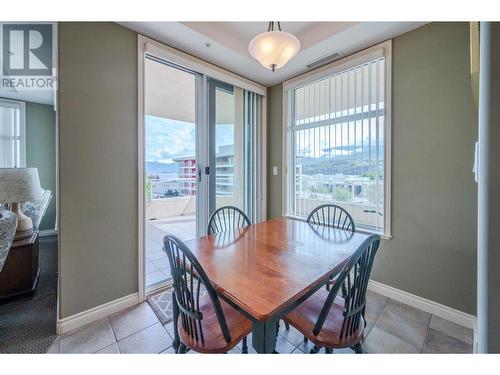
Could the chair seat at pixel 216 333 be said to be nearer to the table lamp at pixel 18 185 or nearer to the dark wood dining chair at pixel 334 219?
the dark wood dining chair at pixel 334 219

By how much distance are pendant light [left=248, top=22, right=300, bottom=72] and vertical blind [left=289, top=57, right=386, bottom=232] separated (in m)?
1.28

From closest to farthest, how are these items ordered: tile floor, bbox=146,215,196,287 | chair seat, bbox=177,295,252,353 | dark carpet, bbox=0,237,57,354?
chair seat, bbox=177,295,252,353
dark carpet, bbox=0,237,57,354
tile floor, bbox=146,215,196,287

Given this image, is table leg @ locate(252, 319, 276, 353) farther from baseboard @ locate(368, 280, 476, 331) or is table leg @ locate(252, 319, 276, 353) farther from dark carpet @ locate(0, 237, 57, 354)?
baseboard @ locate(368, 280, 476, 331)

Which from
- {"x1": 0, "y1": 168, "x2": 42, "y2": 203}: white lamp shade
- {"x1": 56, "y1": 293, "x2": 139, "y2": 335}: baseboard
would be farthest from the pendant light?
{"x1": 56, "y1": 293, "x2": 139, "y2": 335}: baseboard

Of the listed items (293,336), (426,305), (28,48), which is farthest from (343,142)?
(28,48)

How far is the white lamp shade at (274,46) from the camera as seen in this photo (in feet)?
4.31

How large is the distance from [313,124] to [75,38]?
94.6 inches

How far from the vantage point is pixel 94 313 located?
69.6 inches

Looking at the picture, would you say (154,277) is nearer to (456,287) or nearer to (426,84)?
(456,287)

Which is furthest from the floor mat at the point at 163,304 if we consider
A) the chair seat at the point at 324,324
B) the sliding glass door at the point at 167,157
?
the chair seat at the point at 324,324

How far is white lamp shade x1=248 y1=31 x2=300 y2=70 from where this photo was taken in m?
1.31

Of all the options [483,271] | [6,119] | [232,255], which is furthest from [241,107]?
[6,119]

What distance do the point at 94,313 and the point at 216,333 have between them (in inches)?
52.5

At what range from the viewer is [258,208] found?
329 cm
